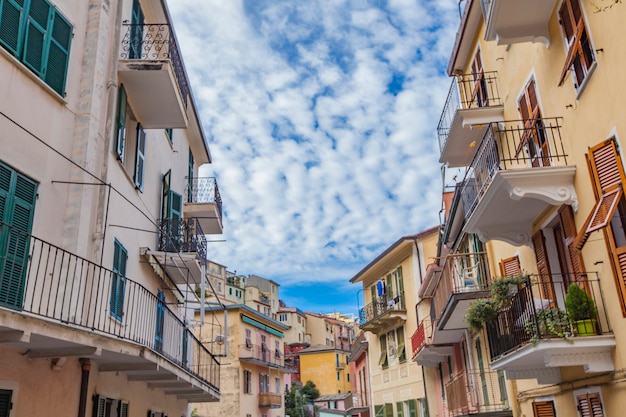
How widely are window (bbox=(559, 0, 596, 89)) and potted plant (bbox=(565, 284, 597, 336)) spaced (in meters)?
3.20

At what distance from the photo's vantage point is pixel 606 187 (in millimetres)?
8836

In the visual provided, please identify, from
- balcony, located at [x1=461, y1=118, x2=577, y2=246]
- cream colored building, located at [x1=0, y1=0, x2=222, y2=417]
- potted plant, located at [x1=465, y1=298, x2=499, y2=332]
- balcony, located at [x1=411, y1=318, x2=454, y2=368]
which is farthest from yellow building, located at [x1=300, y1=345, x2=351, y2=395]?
balcony, located at [x1=461, y1=118, x2=577, y2=246]

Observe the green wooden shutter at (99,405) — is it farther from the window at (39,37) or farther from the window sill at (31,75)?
the window at (39,37)

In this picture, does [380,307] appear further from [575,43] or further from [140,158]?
[575,43]

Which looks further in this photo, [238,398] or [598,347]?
[238,398]

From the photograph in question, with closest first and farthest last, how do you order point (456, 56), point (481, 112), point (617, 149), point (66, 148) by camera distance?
point (617, 149) → point (66, 148) → point (481, 112) → point (456, 56)

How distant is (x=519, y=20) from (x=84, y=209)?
8054mm

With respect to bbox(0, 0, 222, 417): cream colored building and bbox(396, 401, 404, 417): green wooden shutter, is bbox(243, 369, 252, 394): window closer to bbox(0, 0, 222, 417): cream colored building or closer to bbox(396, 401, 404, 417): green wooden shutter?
bbox(396, 401, 404, 417): green wooden shutter

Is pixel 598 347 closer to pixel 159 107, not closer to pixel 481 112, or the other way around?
pixel 481 112

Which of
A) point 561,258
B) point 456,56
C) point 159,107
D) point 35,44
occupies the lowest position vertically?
point 561,258

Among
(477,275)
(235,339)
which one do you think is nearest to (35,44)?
(477,275)

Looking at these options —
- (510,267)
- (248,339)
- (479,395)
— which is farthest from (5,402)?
(248,339)

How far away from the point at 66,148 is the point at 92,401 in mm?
4573

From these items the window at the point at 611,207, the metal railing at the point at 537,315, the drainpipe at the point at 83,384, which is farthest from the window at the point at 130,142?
the window at the point at 611,207
